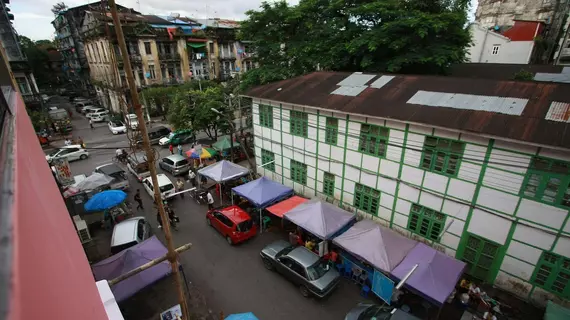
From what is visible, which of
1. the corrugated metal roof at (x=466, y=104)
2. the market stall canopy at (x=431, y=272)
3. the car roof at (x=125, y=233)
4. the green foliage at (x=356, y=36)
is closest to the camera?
the corrugated metal roof at (x=466, y=104)

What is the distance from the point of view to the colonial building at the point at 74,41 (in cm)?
4456

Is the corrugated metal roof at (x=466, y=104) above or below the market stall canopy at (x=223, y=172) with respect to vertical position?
above

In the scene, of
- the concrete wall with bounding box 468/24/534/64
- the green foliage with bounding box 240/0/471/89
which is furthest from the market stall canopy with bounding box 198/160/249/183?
the concrete wall with bounding box 468/24/534/64

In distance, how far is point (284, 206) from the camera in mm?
14297

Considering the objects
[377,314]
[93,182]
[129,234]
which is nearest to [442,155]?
[377,314]

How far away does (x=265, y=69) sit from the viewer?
71.3ft

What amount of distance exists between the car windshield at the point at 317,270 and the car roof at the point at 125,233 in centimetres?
794

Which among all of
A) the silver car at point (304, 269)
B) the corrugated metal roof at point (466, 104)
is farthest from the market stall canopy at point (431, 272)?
the corrugated metal roof at point (466, 104)

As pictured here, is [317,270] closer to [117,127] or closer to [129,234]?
[129,234]

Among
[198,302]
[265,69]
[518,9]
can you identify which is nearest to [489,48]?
[518,9]

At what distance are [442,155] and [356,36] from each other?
39.7ft

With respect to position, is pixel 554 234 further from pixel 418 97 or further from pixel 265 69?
pixel 265 69

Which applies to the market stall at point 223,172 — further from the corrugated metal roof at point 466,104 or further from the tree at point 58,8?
the tree at point 58,8

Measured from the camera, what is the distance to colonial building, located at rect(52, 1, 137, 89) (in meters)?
44.6
